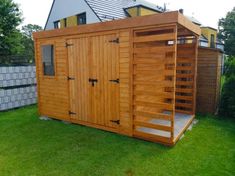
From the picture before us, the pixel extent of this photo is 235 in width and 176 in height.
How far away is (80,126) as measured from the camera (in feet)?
15.9

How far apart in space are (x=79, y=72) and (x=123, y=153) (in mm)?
2177

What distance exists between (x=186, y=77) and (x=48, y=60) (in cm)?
364

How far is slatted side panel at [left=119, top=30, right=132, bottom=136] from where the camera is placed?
3934mm

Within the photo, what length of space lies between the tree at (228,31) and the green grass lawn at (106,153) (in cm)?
2183

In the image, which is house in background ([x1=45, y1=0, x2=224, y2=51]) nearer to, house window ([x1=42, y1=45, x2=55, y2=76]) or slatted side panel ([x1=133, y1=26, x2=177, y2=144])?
house window ([x1=42, y1=45, x2=55, y2=76])

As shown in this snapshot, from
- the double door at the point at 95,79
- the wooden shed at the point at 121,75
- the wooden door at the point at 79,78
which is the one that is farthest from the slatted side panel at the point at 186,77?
the wooden door at the point at 79,78

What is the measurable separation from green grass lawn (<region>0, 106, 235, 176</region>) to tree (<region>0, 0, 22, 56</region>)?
30.2 feet

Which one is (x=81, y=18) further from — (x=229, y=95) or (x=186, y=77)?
(x=229, y=95)

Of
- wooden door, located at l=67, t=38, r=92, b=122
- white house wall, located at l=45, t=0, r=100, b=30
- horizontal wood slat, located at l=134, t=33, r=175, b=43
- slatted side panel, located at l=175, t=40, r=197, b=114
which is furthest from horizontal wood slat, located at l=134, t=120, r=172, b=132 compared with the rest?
white house wall, located at l=45, t=0, r=100, b=30

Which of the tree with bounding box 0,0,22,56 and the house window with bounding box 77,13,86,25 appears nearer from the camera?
the tree with bounding box 0,0,22,56

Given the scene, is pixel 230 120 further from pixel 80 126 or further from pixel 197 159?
pixel 80 126

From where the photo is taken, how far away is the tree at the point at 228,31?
23.3m

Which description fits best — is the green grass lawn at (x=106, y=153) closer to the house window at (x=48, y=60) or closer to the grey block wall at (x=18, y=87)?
the house window at (x=48, y=60)

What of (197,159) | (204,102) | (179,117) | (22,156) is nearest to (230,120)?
(204,102)
